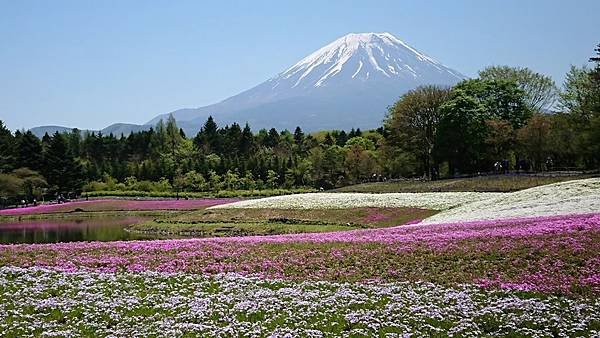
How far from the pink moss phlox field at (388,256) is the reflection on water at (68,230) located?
14.4 meters

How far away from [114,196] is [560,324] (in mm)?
78920

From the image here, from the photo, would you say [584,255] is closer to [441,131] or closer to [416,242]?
[416,242]

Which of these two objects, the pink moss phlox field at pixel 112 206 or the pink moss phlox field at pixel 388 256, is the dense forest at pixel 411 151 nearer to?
the pink moss phlox field at pixel 112 206

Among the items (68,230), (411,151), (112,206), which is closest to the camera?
(68,230)

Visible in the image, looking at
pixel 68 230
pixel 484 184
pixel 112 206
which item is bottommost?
pixel 68 230

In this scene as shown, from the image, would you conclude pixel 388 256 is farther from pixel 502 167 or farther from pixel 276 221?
pixel 502 167

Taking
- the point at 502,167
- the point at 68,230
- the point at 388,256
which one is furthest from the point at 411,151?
the point at 388,256

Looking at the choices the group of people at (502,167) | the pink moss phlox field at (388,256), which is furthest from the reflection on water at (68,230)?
the group of people at (502,167)

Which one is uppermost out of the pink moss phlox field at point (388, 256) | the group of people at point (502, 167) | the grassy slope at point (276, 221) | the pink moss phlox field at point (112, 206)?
the group of people at point (502, 167)

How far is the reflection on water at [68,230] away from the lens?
36.8m

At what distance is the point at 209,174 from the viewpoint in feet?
307

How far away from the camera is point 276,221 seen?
42.2m

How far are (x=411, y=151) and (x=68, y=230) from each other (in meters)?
45.7

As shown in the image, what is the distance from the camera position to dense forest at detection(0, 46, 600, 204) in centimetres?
6006
